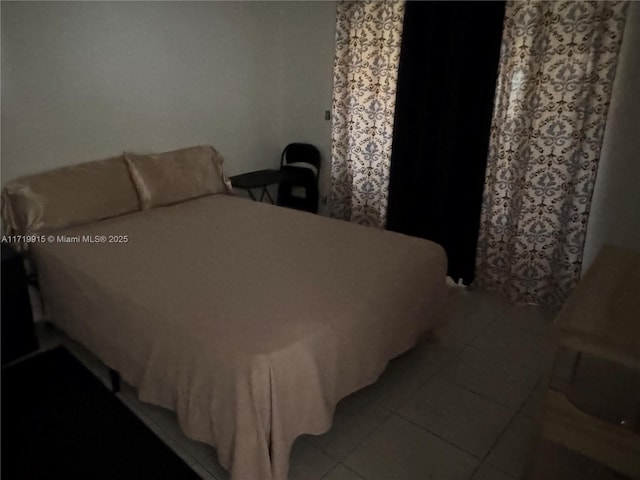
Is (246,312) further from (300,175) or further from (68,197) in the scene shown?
(300,175)

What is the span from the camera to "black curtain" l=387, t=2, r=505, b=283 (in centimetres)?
291

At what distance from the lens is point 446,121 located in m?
3.12

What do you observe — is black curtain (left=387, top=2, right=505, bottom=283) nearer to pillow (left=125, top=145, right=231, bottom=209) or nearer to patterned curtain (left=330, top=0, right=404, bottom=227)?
patterned curtain (left=330, top=0, right=404, bottom=227)

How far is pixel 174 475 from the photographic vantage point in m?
1.54

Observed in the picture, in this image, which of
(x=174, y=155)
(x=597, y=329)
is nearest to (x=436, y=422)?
(x=597, y=329)

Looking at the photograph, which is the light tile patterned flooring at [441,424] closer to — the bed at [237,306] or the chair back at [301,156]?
the bed at [237,306]

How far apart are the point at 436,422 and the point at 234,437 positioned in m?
0.93

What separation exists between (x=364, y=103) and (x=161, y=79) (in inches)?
57.1

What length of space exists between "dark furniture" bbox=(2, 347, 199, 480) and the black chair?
242 cm

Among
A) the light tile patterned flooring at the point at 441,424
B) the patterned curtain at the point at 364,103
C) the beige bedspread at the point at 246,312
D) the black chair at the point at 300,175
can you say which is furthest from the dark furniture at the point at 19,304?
the patterned curtain at the point at 364,103

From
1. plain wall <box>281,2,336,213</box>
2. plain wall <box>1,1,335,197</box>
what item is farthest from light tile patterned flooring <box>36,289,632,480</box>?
plain wall <box>281,2,336,213</box>

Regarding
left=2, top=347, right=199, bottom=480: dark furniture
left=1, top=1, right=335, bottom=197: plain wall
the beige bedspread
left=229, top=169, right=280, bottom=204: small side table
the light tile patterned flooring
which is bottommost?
the light tile patterned flooring

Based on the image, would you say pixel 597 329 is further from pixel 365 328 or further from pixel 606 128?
pixel 606 128

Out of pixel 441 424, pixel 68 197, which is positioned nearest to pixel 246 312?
pixel 441 424
